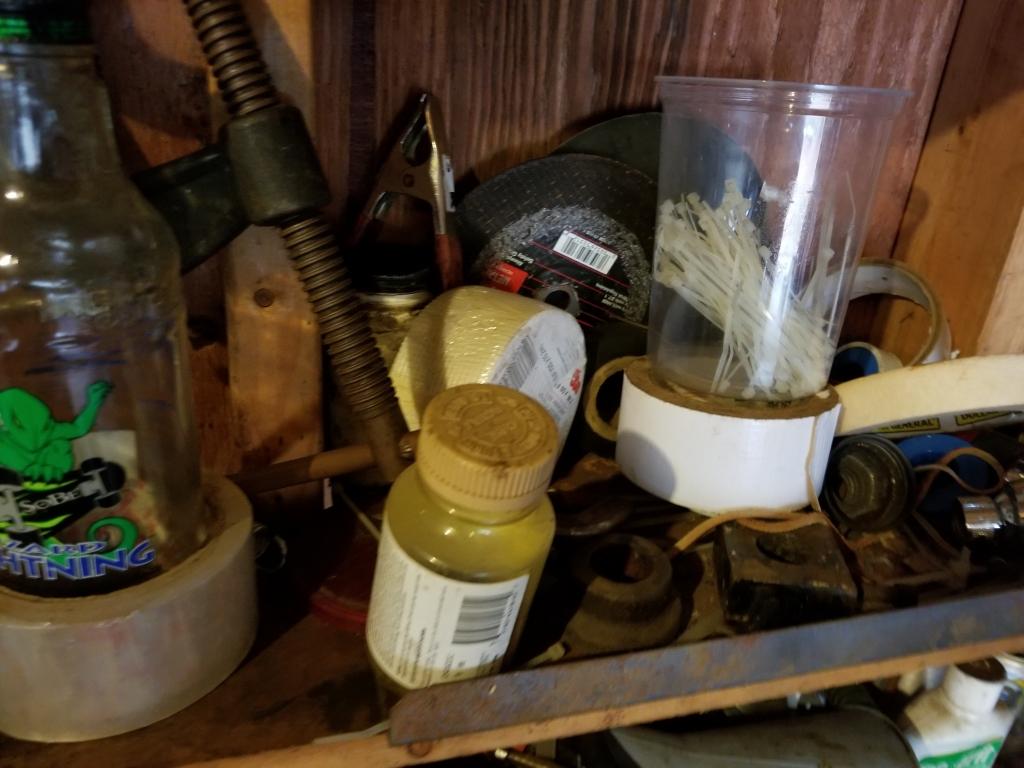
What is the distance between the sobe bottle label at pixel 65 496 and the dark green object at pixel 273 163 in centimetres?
12

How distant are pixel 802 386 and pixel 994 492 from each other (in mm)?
153

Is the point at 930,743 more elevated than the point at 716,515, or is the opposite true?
the point at 716,515

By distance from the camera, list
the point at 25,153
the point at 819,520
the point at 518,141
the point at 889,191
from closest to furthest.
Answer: the point at 25,153, the point at 819,520, the point at 518,141, the point at 889,191

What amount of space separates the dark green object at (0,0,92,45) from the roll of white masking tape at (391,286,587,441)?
0.88 feet

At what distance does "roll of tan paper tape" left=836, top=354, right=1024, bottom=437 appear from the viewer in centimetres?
55

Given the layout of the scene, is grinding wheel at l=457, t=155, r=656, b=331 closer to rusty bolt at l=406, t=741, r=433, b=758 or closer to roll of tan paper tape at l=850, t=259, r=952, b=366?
roll of tan paper tape at l=850, t=259, r=952, b=366

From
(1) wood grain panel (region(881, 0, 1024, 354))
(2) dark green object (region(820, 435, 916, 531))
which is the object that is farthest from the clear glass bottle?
(1) wood grain panel (region(881, 0, 1024, 354))

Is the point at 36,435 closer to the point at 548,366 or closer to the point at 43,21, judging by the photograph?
the point at 43,21

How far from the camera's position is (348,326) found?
439 mm

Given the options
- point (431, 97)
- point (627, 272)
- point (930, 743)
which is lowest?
point (930, 743)

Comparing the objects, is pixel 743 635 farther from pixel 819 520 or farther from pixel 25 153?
pixel 25 153

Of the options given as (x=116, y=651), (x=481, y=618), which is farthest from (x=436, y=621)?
(x=116, y=651)

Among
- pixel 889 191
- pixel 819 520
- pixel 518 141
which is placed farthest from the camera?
pixel 889 191

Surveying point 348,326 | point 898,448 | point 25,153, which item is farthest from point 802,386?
point 25,153
